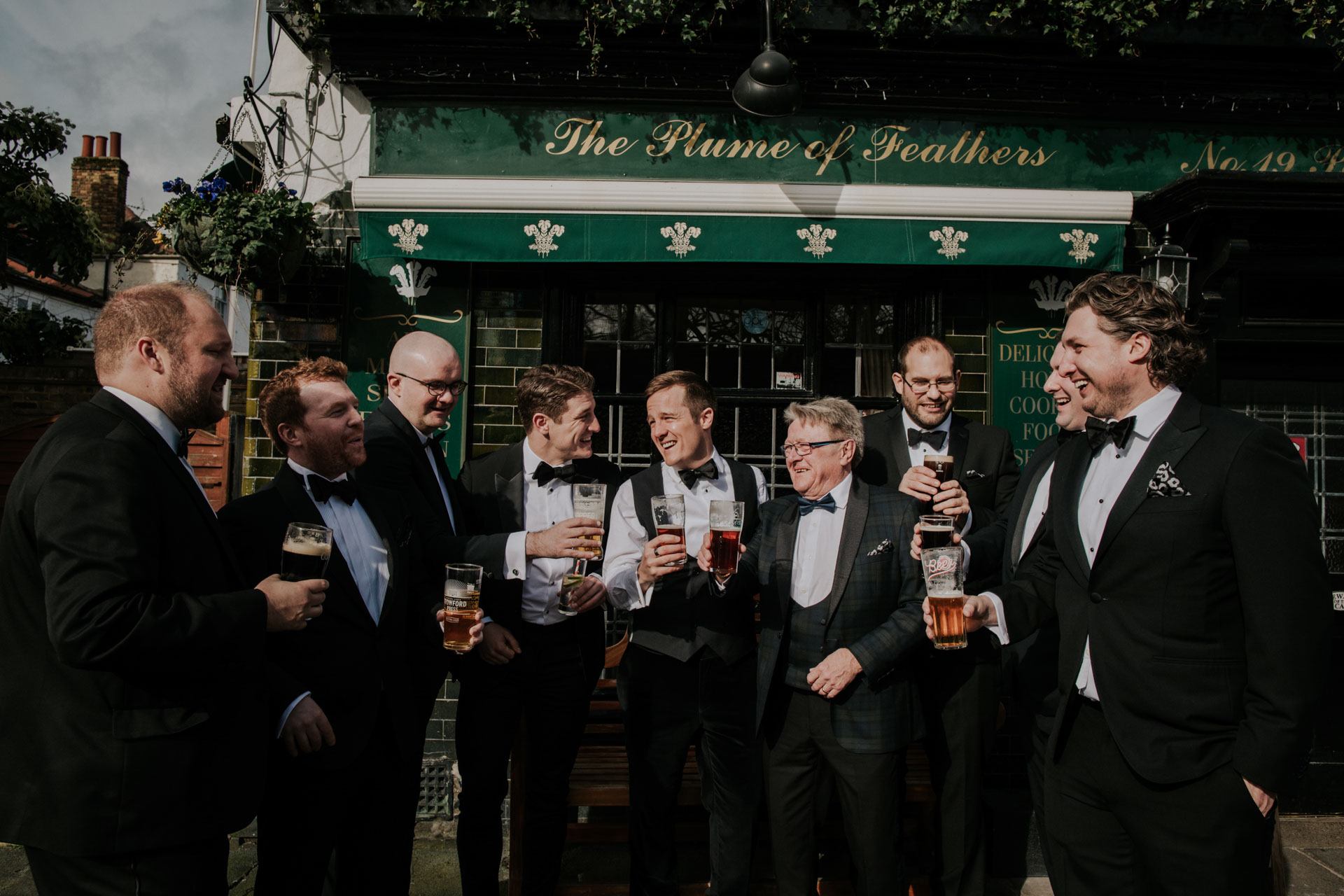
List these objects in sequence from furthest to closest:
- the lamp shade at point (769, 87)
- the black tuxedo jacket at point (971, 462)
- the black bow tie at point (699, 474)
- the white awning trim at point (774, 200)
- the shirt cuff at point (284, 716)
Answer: the white awning trim at point (774, 200), the lamp shade at point (769, 87), the black tuxedo jacket at point (971, 462), the black bow tie at point (699, 474), the shirt cuff at point (284, 716)

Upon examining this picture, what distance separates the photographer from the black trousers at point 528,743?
130 inches

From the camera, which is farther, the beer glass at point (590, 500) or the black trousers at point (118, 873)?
the beer glass at point (590, 500)

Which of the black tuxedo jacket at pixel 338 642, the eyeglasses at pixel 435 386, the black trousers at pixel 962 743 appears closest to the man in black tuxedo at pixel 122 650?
the black tuxedo jacket at pixel 338 642

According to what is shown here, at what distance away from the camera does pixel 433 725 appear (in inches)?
189

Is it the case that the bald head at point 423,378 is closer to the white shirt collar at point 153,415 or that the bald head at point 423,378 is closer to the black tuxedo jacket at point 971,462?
the white shirt collar at point 153,415

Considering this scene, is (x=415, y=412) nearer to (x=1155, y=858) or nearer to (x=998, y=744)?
(x=1155, y=858)

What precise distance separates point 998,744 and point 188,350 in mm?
4472

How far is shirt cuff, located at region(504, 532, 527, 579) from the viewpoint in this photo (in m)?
3.11

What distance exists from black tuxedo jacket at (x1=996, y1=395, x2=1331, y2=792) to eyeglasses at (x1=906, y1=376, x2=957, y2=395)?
144cm

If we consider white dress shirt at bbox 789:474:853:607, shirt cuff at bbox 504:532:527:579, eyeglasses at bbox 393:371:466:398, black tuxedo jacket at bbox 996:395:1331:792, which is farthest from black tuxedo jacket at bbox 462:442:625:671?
black tuxedo jacket at bbox 996:395:1331:792

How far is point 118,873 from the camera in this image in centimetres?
195

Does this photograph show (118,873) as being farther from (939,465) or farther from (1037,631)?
(939,465)

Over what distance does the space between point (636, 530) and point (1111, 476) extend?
1.73m

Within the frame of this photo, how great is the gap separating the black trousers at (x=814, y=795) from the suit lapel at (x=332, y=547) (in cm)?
154
